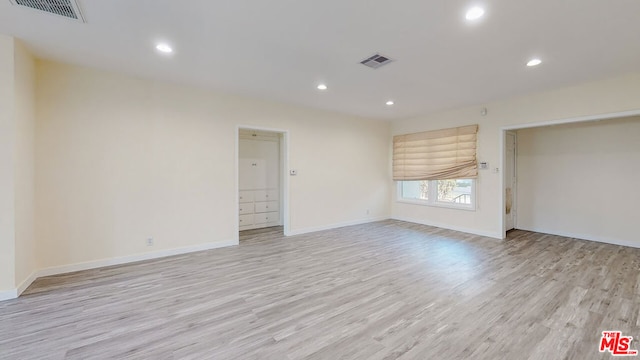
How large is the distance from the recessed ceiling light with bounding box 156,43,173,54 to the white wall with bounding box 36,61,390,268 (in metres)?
1.17

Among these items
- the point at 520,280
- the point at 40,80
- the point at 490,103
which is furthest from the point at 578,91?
the point at 40,80

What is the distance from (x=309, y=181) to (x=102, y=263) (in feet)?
12.0

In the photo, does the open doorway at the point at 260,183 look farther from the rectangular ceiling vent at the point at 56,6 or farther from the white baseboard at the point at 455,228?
the rectangular ceiling vent at the point at 56,6

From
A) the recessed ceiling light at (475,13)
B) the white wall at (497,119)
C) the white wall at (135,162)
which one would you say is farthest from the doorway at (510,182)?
the white wall at (135,162)

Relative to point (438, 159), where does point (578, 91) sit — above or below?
above

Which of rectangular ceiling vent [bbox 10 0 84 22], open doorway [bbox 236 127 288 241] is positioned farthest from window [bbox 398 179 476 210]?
rectangular ceiling vent [bbox 10 0 84 22]

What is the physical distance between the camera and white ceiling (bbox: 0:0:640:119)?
7.39 feet

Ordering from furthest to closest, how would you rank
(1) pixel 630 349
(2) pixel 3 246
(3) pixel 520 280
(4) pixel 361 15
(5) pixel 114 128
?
(5) pixel 114 128
(3) pixel 520 280
(2) pixel 3 246
(4) pixel 361 15
(1) pixel 630 349

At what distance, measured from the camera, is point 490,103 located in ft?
17.3

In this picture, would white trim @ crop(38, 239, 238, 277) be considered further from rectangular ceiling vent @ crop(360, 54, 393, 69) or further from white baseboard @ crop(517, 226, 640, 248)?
white baseboard @ crop(517, 226, 640, 248)

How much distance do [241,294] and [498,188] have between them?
506 cm

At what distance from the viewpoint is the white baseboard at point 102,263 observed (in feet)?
9.26

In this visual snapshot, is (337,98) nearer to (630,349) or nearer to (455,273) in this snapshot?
(455,273)

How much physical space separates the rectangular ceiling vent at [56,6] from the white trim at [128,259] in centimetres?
300
